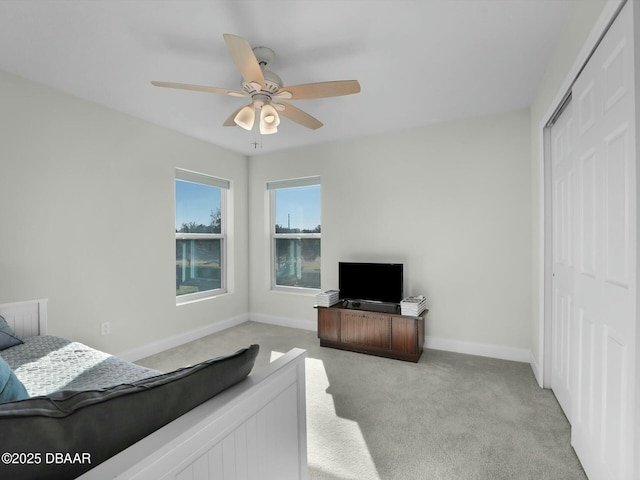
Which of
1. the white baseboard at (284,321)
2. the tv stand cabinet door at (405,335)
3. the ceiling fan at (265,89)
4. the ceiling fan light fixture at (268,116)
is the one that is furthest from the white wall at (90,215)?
the tv stand cabinet door at (405,335)

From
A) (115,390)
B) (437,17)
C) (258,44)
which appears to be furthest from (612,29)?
(115,390)

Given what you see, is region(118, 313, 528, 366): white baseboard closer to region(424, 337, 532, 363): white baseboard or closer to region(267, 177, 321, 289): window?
region(424, 337, 532, 363): white baseboard

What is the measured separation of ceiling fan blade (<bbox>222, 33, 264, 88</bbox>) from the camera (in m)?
1.55

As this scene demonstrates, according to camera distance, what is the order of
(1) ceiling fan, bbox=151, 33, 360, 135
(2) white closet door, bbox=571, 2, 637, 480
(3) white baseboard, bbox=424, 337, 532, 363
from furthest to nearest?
1. (3) white baseboard, bbox=424, 337, 532, 363
2. (1) ceiling fan, bbox=151, 33, 360, 135
3. (2) white closet door, bbox=571, 2, 637, 480

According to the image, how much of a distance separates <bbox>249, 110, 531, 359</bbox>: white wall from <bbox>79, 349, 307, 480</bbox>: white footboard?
2.46 metres

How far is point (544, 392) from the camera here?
245cm

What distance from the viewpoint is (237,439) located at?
100 cm

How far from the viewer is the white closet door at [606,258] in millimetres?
1146

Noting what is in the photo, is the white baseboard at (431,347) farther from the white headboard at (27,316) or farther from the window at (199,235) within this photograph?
the white headboard at (27,316)

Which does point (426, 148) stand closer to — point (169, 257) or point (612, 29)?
point (612, 29)

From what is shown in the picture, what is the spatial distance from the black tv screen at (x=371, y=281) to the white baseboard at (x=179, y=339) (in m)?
1.67

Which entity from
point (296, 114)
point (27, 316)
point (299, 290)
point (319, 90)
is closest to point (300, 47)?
point (319, 90)

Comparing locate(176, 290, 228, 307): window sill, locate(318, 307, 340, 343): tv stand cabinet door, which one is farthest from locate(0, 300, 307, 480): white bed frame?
locate(176, 290, 228, 307): window sill

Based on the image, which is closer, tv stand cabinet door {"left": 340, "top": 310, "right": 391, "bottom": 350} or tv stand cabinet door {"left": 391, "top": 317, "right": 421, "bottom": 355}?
tv stand cabinet door {"left": 391, "top": 317, "right": 421, "bottom": 355}
